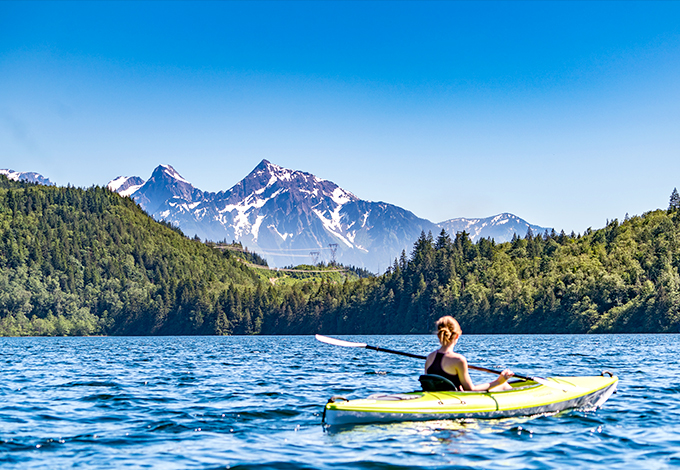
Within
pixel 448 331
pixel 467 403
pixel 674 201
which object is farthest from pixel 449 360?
pixel 674 201

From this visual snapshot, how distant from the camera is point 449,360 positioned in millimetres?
17375

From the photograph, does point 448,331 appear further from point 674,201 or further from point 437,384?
point 674,201

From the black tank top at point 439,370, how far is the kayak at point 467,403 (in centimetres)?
35

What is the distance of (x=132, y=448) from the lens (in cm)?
1556

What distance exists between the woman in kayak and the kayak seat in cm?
16

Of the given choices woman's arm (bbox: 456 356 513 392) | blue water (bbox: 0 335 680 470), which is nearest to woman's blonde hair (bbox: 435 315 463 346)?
woman's arm (bbox: 456 356 513 392)

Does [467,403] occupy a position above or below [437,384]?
below

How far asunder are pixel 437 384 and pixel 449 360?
0.79 m

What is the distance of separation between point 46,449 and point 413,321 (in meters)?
177

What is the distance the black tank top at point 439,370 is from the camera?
17.5 meters

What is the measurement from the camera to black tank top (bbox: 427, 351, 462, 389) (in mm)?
17531

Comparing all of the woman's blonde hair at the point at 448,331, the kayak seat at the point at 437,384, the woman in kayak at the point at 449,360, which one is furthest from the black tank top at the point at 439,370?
the woman's blonde hair at the point at 448,331

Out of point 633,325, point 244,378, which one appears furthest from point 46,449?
point 633,325

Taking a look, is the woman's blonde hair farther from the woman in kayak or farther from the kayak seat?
the kayak seat
